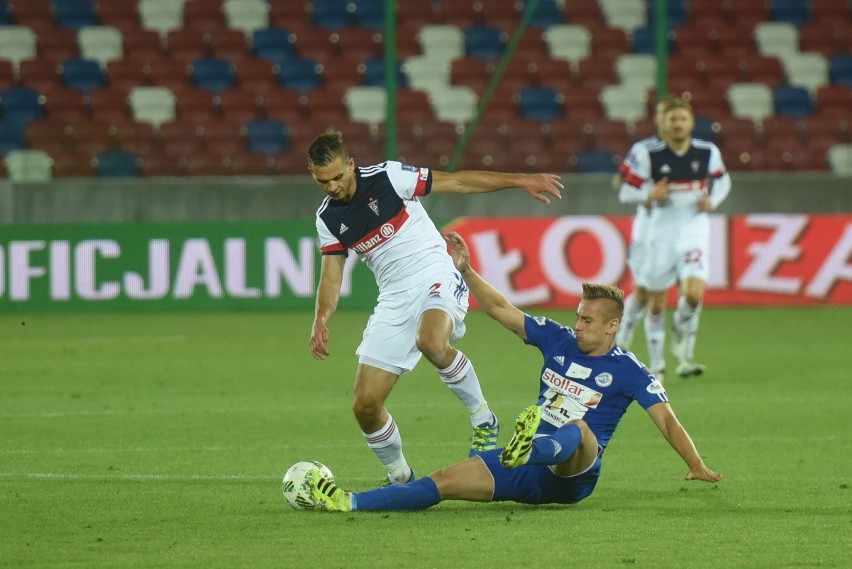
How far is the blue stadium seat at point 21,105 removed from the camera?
767 inches

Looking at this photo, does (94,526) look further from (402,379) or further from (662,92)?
(662,92)

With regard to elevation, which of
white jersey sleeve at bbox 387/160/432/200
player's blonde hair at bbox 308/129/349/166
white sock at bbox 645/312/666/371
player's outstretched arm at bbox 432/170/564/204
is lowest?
white sock at bbox 645/312/666/371

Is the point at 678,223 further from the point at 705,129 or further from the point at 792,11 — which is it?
the point at 792,11

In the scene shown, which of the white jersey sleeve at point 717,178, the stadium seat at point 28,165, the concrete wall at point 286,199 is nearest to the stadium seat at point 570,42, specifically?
the concrete wall at point 286,199

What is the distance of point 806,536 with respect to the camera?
559cm

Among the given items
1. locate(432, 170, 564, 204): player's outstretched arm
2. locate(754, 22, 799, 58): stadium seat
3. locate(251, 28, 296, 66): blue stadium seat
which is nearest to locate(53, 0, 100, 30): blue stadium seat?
locate(251, 28, 296, 66): blue stadium seat

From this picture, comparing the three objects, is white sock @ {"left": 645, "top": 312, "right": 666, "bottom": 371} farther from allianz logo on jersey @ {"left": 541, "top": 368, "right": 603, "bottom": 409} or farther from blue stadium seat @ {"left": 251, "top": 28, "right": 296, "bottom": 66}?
blue stadium seat @ {"left": 251, "top": 28, "right": 296, "bottom": 66}

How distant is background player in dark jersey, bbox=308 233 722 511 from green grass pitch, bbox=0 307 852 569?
10cm

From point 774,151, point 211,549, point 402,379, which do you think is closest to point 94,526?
point 211,549

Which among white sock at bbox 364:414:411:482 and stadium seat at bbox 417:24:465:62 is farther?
stadium seat at bbox 417:24:465:62

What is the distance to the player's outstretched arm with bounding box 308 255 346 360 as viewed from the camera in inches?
261

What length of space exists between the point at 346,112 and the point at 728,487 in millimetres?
14050

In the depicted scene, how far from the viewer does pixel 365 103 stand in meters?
20.6

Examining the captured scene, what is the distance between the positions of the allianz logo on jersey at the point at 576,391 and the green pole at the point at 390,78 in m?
11.2
